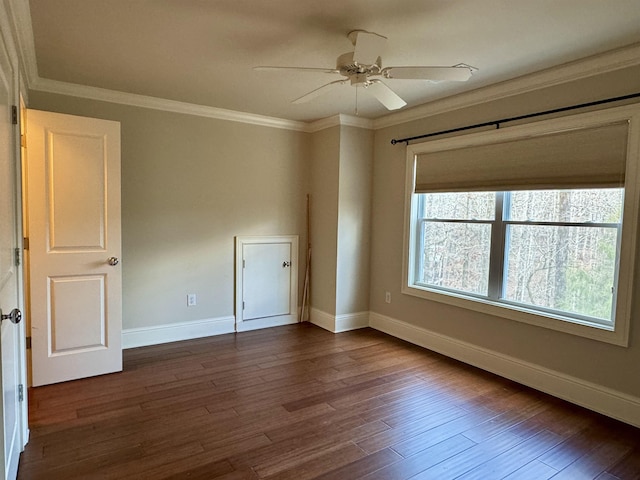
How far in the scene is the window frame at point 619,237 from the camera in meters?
2.53

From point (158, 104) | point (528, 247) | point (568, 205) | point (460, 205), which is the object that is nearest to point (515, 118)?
point (568, 205)

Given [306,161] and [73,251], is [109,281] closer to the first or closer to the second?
[73,251]

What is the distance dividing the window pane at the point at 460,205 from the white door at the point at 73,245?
9.51ft

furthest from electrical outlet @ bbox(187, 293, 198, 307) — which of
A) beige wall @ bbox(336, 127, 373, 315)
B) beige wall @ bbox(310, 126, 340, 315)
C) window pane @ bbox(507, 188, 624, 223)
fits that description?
window pane @ bbox(507, 188, 624, 223)

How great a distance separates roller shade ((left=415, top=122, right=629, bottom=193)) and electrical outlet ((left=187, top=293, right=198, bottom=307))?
2630mm

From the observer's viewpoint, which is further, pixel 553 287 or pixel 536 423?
pixel 553 287

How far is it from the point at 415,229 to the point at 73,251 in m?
3.10

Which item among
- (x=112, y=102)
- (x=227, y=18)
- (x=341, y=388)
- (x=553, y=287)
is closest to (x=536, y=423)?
(x=553, y=287)

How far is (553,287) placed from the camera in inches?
119

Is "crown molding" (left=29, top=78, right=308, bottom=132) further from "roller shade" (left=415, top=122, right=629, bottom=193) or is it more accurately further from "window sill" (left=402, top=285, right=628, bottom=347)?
"window sill" (left=402, top=285, right=628, bottom=347)

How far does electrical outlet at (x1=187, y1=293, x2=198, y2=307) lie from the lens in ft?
13.4

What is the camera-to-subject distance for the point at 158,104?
379 cm

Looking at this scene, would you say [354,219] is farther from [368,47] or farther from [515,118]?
[368,47]

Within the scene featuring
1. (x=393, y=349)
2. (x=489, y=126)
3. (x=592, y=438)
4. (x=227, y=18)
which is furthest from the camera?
(x=393, y=349)
